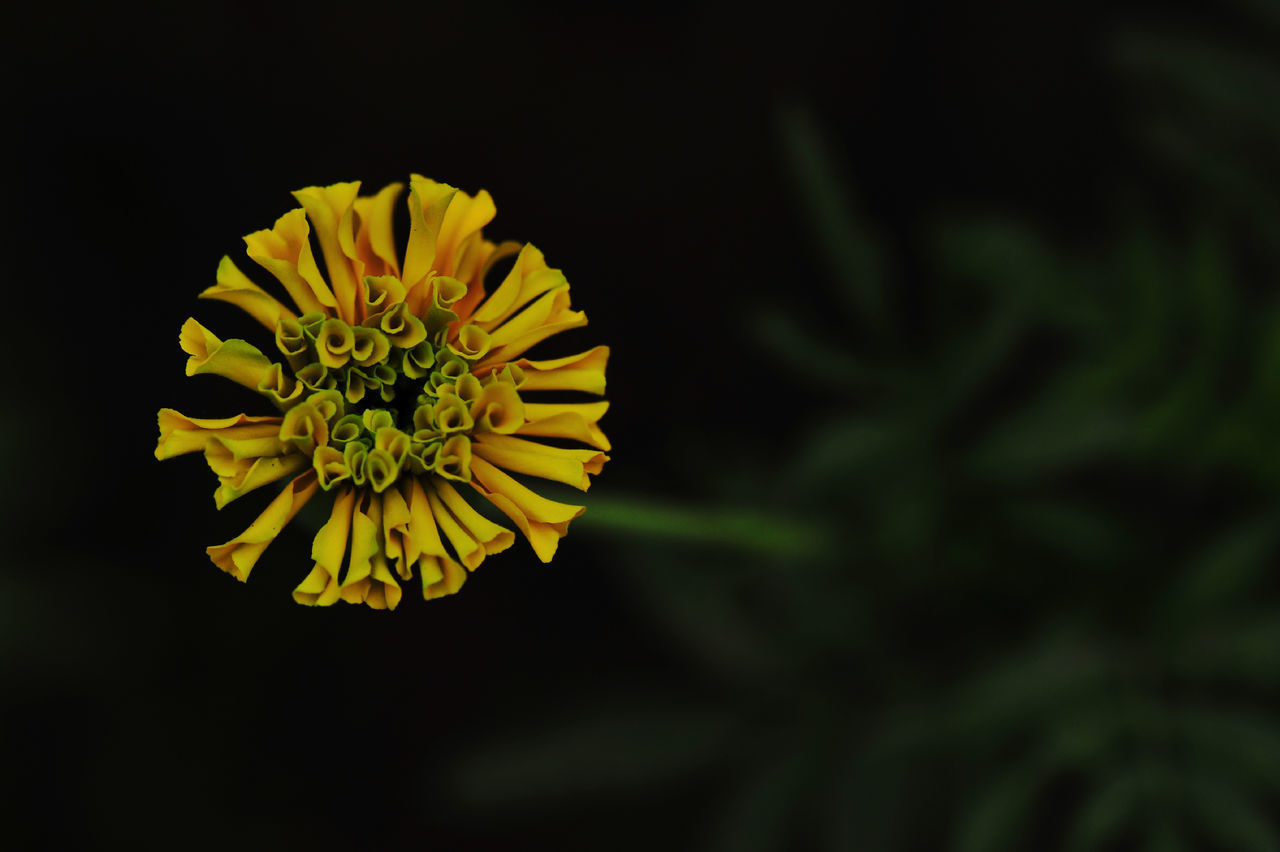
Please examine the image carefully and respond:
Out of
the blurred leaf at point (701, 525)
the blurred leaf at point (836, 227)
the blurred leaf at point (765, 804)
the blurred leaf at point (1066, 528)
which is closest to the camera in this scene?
the blurred leaf at point (701, 525)

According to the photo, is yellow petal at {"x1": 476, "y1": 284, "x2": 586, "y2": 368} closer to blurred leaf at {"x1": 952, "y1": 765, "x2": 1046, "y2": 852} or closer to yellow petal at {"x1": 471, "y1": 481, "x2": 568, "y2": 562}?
yellow petal at {"x1": 471, "y1": 481, "x2": 568, "y2": 562}

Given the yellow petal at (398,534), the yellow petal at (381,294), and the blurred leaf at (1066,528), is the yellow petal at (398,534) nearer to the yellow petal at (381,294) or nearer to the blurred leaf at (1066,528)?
the yellow petal at (381,294)

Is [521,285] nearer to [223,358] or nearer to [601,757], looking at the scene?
[223,358]

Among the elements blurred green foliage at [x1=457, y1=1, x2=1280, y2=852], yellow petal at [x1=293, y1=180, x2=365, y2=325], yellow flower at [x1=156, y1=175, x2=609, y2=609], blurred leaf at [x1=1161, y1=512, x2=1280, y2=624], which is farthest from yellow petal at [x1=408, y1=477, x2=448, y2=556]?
blurred leaf at [x1=1161, y1=512, x2=1280, y2=624]

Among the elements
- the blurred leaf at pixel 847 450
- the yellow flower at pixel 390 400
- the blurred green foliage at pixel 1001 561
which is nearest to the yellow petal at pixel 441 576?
the yellow flower at pixel 390 400

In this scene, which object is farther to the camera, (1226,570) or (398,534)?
(1226,570)

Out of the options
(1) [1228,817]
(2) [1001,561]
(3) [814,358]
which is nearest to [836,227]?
(3) [814,358]
